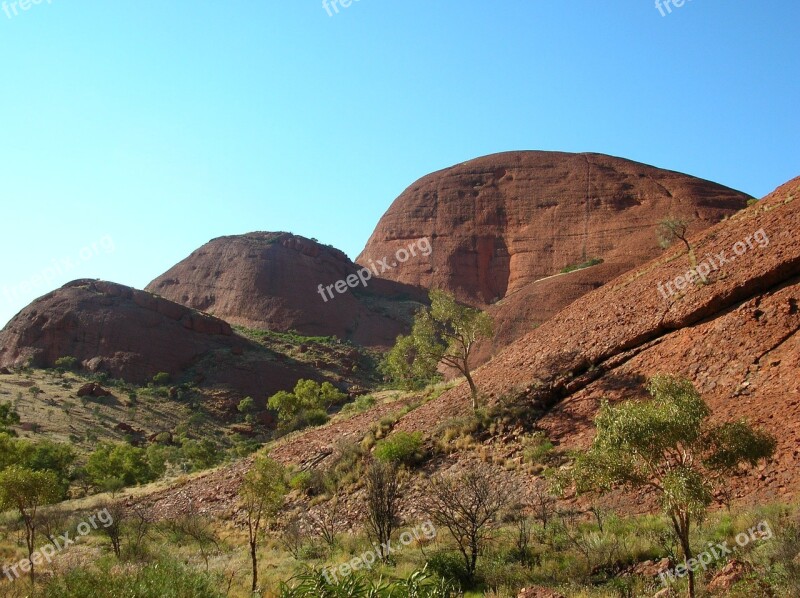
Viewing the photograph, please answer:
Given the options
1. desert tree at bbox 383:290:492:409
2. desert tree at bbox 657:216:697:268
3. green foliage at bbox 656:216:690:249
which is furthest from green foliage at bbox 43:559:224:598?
green foliage at bbox 656:216:690:249

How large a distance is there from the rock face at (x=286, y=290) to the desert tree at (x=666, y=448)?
58.6m

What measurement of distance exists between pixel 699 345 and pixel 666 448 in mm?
8651

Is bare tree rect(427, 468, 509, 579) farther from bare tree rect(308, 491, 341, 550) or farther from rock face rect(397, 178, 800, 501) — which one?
rock face rect(397, 178, 800, 501)

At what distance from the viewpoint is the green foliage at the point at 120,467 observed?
100 ft

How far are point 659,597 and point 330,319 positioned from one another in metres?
64.7

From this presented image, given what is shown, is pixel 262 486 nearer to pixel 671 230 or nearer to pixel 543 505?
pixel 543 505

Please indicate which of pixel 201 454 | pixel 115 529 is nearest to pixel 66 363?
pixel 201 454

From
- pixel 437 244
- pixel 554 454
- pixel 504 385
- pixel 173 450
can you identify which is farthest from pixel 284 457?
pixel 437 244

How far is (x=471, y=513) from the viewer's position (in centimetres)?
1227

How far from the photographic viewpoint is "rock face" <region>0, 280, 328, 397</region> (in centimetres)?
5362

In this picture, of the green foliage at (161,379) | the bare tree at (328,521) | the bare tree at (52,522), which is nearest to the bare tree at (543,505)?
the bare tree at (328,521)

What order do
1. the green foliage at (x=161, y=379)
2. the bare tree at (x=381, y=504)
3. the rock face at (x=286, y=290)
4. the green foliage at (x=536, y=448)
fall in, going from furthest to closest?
the rock face at (x=286, y=290) < the green foliage at (x=161, y=379) < the green foliage at (x=536, y=448) < the bare tree at (x=381, y=504)

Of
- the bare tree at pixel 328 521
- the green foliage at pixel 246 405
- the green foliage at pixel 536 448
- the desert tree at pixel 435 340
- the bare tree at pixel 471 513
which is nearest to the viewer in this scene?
the bare tree at pixel 471 513

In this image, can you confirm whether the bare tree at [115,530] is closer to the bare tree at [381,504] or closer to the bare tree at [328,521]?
the bare tree at [328,521]
